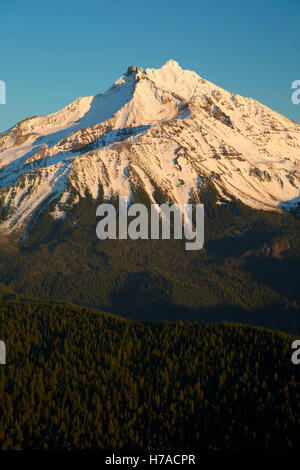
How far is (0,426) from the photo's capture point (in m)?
177

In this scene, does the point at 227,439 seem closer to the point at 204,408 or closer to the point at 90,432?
the point at 204,408

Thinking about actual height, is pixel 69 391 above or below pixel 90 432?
above
